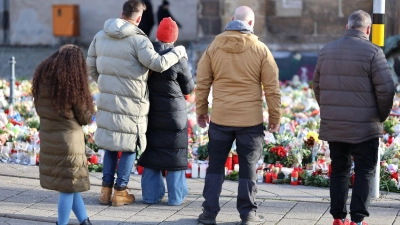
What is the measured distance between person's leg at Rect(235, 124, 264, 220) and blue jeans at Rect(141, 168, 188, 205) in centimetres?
73

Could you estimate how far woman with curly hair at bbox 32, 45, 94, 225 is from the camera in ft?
17.7

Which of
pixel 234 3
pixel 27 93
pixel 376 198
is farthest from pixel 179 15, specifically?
pixel 376 198

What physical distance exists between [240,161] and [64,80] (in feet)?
4.65

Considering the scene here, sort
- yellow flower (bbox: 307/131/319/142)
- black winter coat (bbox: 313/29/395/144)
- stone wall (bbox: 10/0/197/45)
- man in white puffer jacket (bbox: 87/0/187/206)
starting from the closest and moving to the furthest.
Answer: black winter coat (bbox: 313/29/395/144), man in white puffer jacket (bbox: 87/0/187/206), yellow flower (bbox: 307/131/319/142), stone wall (bbox: 10/0/197/45)

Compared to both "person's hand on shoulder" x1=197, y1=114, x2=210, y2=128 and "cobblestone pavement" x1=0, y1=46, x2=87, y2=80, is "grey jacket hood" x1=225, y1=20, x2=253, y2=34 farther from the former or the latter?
"cobblestone pavement" x1=0, y1=46, x2=87, y2=80

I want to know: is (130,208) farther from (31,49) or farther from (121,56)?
(31,49)

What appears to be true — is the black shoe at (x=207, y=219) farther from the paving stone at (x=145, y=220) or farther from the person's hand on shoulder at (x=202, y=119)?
the person's hand on shoulder at (x=202, y=119)

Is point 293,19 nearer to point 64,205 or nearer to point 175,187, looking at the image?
point 175,187

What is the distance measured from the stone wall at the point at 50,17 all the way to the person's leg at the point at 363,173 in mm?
14409

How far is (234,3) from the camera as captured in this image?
14016 millimetres

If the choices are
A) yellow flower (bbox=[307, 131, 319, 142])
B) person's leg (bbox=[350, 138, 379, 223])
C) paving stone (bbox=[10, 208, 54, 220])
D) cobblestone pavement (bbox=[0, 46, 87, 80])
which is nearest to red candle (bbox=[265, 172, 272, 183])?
yellow flower (bbox=[307, 131, 319, 142])

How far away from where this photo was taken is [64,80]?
212 inches

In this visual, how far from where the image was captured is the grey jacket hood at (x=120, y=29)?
6.33m

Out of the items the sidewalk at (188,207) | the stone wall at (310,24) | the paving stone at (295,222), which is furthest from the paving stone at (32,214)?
the stone wall at (310,24)
